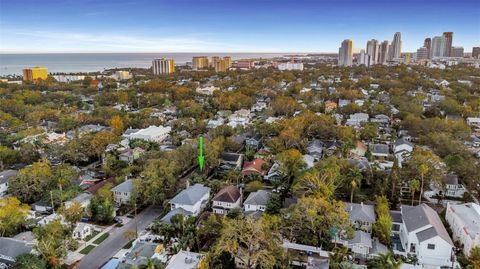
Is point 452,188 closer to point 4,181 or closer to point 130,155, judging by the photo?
point 130,155

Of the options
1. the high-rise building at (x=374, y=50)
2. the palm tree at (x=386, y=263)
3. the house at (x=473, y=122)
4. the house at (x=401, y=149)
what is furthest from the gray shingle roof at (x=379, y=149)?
the high-rise building at (x=374, y=50)

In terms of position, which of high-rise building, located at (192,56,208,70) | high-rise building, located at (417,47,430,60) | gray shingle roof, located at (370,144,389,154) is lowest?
gray shingle roof, located at (370,144,389,154)

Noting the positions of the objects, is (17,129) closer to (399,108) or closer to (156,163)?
(156,163)

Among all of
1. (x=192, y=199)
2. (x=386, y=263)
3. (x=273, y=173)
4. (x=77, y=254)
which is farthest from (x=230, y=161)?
(x=386, y=263)

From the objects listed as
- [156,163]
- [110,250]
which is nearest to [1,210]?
[110,250]

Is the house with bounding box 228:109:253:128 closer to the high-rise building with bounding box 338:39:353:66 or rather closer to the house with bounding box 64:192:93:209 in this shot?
the house with bounding box 64:192:93:209

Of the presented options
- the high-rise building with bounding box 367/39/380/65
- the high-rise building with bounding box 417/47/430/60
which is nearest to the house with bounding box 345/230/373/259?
the high-rise building with bounding box 367/39/380/65

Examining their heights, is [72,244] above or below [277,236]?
below
